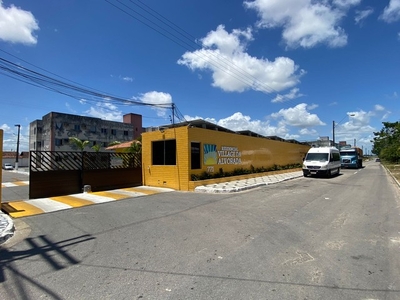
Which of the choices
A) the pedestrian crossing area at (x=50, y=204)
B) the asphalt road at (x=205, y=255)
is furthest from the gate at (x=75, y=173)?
the asphalt road at (x=205, y=255)

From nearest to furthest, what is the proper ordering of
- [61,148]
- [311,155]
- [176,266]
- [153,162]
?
[176,266] → [153,162] → [311,155] → [61,148]

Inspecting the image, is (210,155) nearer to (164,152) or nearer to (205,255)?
(164,152)

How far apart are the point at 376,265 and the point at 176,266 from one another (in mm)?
3324

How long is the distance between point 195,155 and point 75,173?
20.7 feet

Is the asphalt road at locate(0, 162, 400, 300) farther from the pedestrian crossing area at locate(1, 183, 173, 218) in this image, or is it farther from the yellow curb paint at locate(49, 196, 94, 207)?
the yellow curb paint at locate(49, 196, 94, 207)

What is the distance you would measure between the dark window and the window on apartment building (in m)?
1.08

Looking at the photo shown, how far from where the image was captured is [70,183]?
516 inches

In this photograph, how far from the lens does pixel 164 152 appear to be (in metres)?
Answer: 15.9

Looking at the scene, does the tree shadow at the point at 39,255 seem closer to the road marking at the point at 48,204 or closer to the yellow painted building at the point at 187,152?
the road marking at the point at 48,204

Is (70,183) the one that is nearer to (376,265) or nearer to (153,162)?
(153,162)

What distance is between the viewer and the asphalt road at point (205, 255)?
3.65 meters

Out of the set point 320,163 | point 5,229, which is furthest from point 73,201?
point 320,163

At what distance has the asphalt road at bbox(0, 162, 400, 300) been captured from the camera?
12.0 feet

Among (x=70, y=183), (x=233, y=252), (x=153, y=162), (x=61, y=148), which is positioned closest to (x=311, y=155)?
(x=153, y=162)
